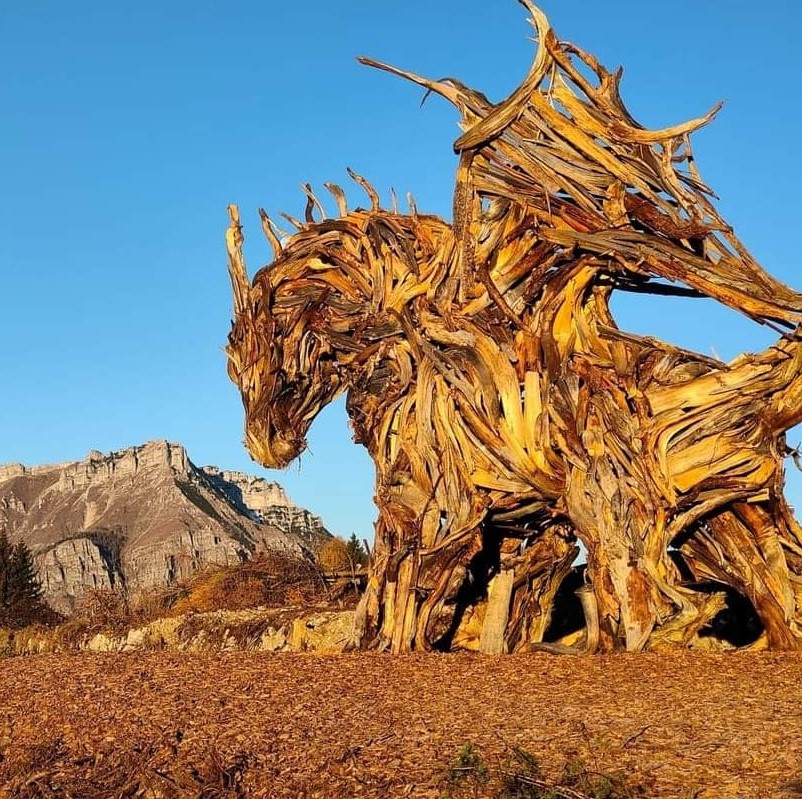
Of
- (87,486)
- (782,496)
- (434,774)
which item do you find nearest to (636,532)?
(782,496)

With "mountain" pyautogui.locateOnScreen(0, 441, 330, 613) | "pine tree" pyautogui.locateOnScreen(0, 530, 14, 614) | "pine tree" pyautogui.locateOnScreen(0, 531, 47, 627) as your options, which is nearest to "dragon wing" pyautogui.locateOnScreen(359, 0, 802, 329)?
"pine tree" pyautogui.locateOnScreen(0, 531, 47, 627)

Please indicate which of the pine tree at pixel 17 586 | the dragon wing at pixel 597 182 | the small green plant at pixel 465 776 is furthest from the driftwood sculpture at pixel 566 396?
the pine tree at pixel 17 586

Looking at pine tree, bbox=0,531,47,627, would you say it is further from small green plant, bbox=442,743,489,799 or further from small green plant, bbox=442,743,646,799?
small green plant, bbox=442,743,646,799

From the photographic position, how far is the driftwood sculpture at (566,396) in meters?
9.84

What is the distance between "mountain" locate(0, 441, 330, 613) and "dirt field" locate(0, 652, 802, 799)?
6588cm

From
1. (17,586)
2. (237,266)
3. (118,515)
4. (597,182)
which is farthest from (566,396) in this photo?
(118,515)

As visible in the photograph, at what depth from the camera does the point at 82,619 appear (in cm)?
1772

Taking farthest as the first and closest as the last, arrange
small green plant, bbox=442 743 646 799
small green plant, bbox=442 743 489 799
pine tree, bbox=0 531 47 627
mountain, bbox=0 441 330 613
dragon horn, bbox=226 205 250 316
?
mountain, bbox=0 441 330 613 → pine tree, bbox=0 531 47 627 → dragon horn, bbox=226 205 250 316 → small green plant, bbox=442 743 489 799 → small green plant, bbox=442 743 646 799

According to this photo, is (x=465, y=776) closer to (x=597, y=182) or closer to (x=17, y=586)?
(x=597, y=182)

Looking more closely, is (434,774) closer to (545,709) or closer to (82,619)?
(545,709)

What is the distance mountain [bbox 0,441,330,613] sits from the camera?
293ft

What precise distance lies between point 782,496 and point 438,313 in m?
3.63

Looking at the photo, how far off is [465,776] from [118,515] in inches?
4238

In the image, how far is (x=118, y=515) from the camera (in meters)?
109
